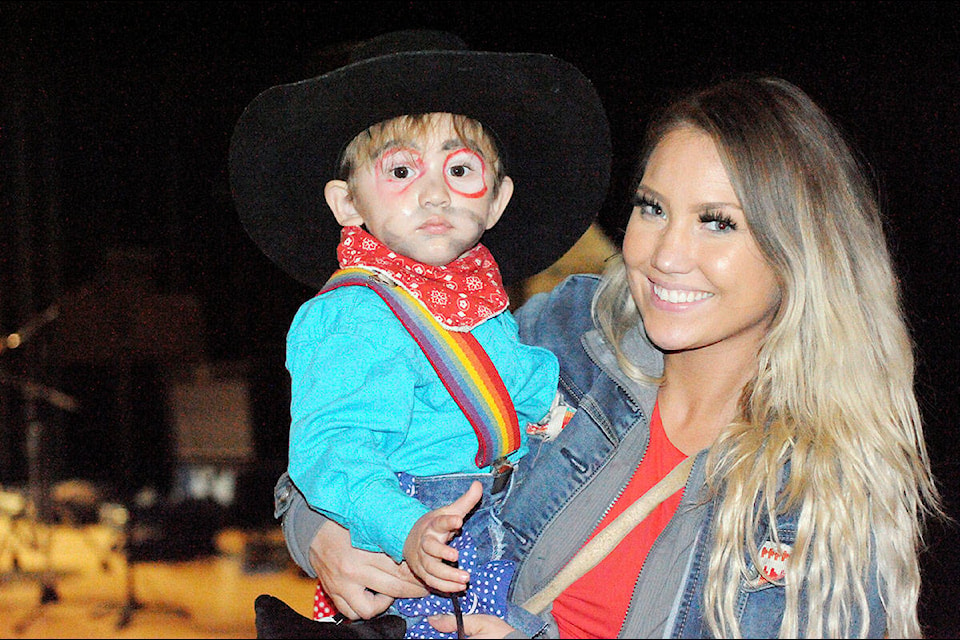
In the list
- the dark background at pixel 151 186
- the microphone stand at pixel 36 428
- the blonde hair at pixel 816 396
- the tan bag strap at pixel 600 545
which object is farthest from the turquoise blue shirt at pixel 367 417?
the microphone stand at pixel 36 428

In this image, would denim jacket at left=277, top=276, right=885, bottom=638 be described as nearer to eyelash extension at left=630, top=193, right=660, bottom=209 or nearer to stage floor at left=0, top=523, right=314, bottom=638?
eyelash extension at left=630, top=193, right=660, bottom=209

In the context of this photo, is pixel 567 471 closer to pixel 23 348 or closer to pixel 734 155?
pixel 734 155

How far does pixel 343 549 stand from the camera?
1.88 m

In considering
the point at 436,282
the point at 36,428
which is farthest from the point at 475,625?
the point at 36,428

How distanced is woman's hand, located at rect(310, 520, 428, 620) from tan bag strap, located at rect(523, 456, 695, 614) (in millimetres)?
233

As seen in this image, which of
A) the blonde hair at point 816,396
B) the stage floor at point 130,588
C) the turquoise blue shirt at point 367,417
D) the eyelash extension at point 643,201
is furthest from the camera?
the stage floor at point 130,588

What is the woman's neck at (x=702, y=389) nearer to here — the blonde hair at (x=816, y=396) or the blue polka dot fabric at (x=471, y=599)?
the blonde hair at (x=816, y=396)

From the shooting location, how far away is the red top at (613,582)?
1873 millimetres

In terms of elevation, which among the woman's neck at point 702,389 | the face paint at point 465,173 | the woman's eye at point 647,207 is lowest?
the woman's neck at point 702,389

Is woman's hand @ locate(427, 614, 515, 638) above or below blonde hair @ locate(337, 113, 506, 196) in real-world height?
below

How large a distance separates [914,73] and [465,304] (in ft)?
7.44

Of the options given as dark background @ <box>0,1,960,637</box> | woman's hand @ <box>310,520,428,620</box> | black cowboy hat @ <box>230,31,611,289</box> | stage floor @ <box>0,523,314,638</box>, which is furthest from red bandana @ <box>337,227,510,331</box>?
stage floor @ <box>0,523,314,638</box>

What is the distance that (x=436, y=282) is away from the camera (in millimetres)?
1908

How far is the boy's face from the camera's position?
189 cm
